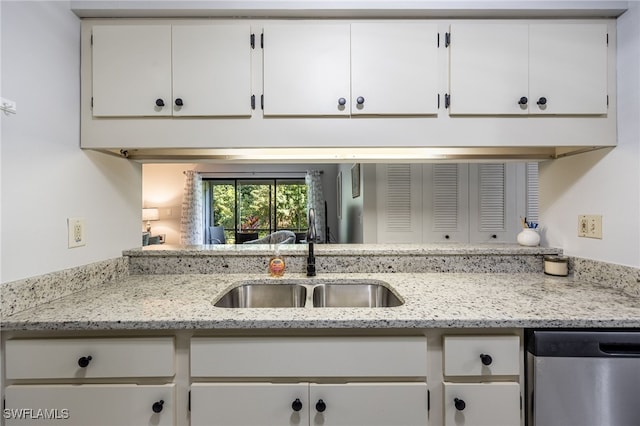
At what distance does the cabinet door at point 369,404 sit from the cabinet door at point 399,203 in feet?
7.15

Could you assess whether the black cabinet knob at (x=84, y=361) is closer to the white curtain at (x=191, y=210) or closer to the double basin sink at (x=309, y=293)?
the double basin sink at (x=309, y=293)

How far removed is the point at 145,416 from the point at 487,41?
1.89 meters

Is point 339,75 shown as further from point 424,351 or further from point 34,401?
point 34,401

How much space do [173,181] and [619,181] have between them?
667cm

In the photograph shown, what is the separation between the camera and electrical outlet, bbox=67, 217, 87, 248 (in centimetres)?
121

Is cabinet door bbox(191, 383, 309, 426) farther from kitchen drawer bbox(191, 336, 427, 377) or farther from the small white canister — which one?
the small white canister

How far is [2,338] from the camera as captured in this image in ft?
3.12

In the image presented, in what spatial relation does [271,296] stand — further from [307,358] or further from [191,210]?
[191,210]

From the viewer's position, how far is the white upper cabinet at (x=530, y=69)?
49.9 inches

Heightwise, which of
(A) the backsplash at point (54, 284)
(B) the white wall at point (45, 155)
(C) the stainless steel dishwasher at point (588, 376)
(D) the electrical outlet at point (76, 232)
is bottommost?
(C) the stainless steel dishwasher at point (588, 376)

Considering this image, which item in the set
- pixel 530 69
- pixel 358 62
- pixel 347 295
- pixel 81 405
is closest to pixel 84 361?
pixel 81 405

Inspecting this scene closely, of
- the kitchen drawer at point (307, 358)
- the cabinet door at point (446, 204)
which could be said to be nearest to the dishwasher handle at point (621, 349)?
the kitchen drawer at point (307, 358)
